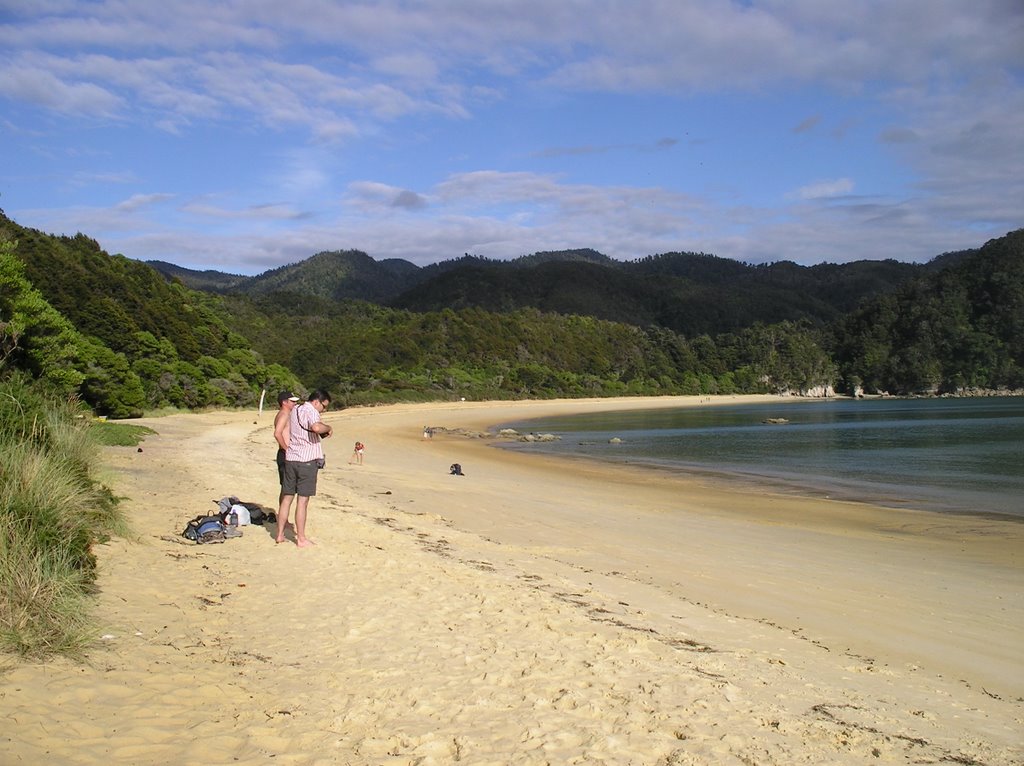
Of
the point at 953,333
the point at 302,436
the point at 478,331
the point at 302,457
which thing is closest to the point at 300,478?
the point at 302,457

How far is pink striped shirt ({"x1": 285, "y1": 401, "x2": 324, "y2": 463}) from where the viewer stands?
8031mm

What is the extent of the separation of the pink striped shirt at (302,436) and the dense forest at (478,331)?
417 inches

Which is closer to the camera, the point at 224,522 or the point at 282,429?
the point at 224,522

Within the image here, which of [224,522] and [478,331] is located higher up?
[478,331]

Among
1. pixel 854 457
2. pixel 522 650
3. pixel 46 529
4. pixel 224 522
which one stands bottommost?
pixel 854 457

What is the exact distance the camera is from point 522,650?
4.95 metres

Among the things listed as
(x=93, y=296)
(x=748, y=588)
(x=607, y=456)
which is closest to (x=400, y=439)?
(x=607, y=456)

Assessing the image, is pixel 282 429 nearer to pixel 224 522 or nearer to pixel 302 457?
pixel 302 457

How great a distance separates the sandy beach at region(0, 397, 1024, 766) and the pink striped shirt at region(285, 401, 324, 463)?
0.98 meters

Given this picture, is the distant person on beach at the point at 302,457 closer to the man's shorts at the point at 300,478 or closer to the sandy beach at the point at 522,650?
the man's shorts at the point at 300,478

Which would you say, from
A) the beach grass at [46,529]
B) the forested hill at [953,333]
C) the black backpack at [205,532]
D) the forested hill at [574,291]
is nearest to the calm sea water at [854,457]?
the black backpack at [205,532]

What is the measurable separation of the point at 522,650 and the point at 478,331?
89167 millimetres

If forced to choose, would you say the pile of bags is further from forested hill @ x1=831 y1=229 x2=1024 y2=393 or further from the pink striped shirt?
forested hill @ x1=831 y1=229 x2=1024 y2=393

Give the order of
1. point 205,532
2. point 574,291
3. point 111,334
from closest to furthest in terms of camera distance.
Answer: point 205,532 → point 111,334 → point 574,291
